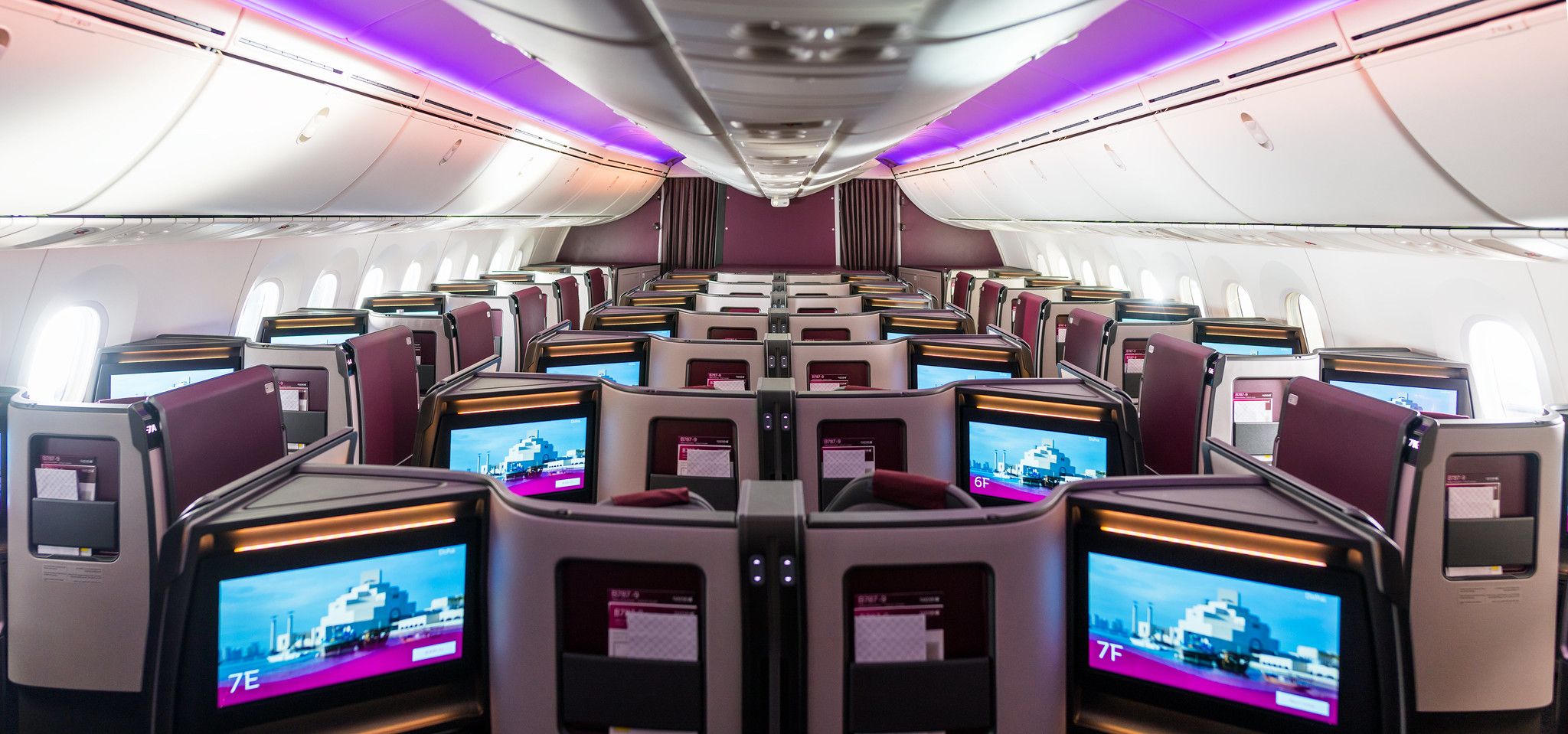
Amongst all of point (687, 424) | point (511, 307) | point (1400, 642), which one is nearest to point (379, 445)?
point (687, 424)

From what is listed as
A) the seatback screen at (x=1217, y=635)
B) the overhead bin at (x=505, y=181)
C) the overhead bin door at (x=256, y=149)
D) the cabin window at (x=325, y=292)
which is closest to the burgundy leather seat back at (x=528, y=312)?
the overhead bin at (x=505, y=181)

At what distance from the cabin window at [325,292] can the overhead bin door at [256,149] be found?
384 cm

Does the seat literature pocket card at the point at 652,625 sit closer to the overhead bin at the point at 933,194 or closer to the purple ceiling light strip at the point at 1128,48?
the purple ceiling light strip at the point at 1128,48

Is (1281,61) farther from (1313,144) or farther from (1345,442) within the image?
(1345,442)

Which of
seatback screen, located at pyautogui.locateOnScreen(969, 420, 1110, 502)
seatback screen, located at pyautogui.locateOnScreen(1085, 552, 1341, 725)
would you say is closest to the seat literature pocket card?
seatback screen, located at pyautogui.locateOnScreen(1085, 552, 1341, 725)

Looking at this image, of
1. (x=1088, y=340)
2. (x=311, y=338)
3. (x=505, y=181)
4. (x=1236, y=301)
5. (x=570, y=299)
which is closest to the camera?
(x=311, y=338)

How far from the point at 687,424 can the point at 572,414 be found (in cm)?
51

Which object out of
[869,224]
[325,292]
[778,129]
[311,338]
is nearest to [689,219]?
[869,224]

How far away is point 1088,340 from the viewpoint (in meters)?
7.04

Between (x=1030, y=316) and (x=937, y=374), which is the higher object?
(x=1030, y=316)

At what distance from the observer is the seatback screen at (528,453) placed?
3.44 metres

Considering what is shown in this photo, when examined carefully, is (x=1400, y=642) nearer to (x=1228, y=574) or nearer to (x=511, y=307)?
(x=1228, y=574)

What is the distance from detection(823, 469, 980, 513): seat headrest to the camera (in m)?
2.38

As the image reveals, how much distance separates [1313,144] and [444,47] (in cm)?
550
